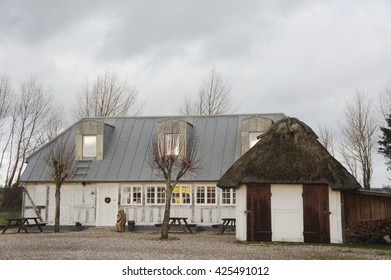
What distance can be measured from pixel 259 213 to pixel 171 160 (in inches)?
167

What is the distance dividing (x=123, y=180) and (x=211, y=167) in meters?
4.40

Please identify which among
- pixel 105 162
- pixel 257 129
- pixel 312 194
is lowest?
pixel 312 194

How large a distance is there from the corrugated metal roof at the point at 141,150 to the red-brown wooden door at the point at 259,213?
6014mm

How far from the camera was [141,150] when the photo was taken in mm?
27062

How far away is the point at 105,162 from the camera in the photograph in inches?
1053

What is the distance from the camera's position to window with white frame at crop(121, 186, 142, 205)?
84.1 feet

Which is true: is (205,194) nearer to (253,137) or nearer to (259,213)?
(253,137)

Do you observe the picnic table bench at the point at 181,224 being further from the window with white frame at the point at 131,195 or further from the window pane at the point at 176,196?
the window with white frame at the point at 131,195

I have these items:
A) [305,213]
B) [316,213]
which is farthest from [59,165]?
[316,213]

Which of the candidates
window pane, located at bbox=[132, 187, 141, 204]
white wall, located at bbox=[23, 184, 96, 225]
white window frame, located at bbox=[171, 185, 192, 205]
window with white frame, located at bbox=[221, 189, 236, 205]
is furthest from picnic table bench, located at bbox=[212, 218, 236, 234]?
white wall, located at bbox=[23, 184, 96, 225]

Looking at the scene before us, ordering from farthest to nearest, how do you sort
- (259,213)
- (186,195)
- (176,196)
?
(176,196) < (186,195) < (259,213)

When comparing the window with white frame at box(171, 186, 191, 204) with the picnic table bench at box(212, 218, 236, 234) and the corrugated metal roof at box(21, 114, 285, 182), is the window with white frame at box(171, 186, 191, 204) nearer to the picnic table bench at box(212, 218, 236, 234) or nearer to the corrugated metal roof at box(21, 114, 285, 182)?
the corrugated metal roof at box(21, 114, 285, 182)
